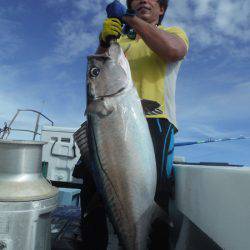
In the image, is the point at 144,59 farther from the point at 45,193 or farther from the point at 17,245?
the point at 17,245

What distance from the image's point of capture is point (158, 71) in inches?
110

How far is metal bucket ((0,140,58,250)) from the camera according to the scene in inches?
86.9

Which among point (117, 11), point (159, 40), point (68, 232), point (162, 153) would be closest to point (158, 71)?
point (159, 40)

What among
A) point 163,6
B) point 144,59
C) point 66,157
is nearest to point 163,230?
point 144,59

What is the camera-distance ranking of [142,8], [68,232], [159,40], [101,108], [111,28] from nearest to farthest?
1. [101,108]
2. [111,28]
3. [159,40]
4. [142,8]
5. [68,232]

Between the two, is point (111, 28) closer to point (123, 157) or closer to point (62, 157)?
point (123, 157)

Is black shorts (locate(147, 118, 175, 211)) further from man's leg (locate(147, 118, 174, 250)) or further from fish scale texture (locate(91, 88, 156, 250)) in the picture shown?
fish scale texture (locate(91, 88, 156, 250))

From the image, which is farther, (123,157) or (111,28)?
(111,28)

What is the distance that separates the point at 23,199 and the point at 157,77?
1355 mm

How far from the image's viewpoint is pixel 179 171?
8.36ft

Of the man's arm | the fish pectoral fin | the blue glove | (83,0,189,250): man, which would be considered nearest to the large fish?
the fish pectoral fin

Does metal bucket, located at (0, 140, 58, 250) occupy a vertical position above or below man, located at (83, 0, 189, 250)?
below

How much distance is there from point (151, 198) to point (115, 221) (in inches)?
10.7

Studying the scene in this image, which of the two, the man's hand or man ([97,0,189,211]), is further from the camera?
man ([97,0,189,211])
